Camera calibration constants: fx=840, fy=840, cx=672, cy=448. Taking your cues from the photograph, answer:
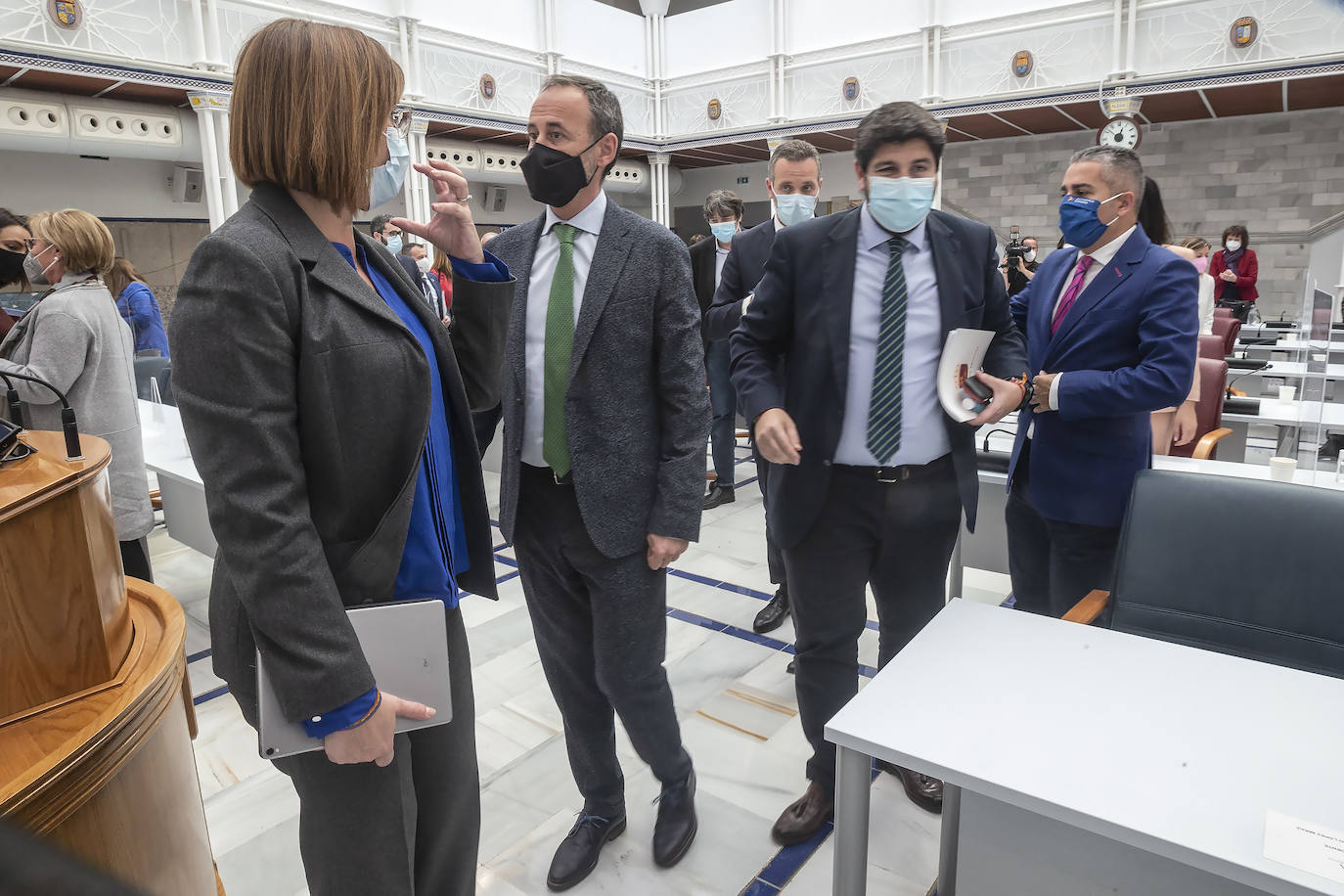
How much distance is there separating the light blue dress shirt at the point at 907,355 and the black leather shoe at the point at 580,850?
109 centimetres

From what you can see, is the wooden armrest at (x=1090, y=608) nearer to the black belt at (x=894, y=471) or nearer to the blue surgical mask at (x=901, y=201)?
the black belt at (x=894, y=471)

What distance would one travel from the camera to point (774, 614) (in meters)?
3.52

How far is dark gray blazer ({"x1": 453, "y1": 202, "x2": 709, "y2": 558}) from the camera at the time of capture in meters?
1.82

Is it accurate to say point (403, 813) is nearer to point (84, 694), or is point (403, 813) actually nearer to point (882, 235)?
point (84, 694)

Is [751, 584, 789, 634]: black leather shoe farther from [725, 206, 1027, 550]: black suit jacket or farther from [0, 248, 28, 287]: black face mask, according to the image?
[0, 248, 28, 287]: black face mask

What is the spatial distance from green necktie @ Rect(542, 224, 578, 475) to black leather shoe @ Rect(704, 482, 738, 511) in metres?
3.54

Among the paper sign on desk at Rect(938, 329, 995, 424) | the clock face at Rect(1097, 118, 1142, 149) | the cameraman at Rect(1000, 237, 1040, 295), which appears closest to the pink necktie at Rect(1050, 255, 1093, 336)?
the paper sign on desk at Rect(938, 329, 995, 424)

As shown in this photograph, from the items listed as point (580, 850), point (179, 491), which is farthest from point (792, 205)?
point (179, 491)

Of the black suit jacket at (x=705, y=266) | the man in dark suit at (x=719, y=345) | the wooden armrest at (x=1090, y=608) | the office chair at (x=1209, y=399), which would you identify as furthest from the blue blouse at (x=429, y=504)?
the black suit jacket at (x=705, y=266)

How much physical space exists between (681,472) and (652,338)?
12.0 inches

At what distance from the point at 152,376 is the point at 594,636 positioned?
467 cm

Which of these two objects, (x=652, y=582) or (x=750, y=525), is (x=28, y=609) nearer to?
(x=652, y=582)

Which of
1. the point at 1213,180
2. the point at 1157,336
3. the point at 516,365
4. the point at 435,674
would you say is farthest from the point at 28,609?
the point at 1213,180

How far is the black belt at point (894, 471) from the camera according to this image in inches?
79.8
